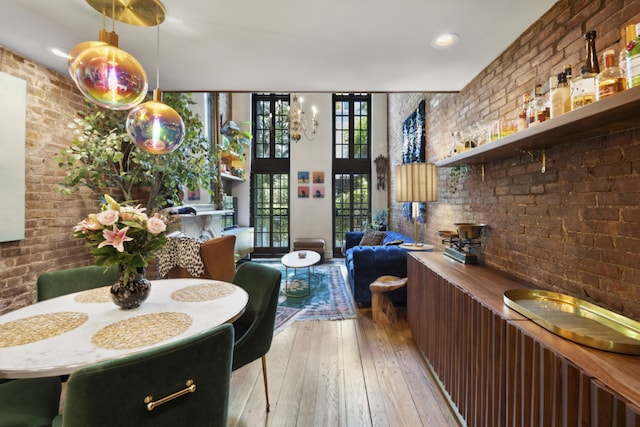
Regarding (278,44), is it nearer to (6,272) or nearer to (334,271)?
(6,272)

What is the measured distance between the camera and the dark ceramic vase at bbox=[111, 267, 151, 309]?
4.42 feet

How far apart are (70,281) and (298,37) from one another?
2259 millimetres

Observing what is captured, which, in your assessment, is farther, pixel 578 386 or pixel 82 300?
pixel 82 300

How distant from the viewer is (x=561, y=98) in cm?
125

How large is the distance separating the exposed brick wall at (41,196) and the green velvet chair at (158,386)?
209cm

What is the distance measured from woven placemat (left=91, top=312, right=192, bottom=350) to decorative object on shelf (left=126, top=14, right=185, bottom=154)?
104 cm

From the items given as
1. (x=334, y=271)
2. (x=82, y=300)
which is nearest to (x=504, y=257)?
(x=82, y=300)

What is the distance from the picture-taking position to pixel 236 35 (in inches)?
76.7

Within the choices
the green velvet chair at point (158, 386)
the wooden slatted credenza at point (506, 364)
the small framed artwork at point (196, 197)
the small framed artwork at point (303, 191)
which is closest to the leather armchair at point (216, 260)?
the small framed artwork at point (196, 197)

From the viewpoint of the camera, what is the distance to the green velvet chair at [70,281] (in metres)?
1.68

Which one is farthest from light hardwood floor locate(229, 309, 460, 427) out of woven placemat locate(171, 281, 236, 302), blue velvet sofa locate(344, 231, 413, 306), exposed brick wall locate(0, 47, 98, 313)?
exposed brick wall locate(0, 47, 98, 313)

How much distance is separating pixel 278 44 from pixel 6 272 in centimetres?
284

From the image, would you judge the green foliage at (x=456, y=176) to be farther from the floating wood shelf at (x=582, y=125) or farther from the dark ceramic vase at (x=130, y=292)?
the dark ceramic vase at (x=130, y=292)

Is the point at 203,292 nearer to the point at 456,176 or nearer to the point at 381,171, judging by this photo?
the point at 456,176
